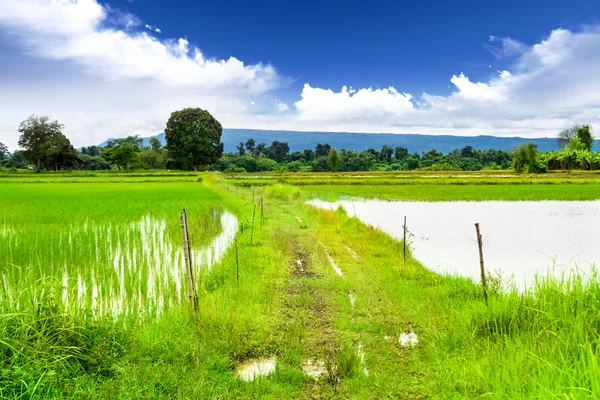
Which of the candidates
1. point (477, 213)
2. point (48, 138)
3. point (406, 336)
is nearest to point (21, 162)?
point (48, 138)

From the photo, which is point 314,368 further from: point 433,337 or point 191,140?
point 191,140

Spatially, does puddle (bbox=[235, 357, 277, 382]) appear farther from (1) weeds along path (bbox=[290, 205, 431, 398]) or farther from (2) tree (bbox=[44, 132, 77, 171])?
(2) tree (bbox=[44, 132, 77, 171])

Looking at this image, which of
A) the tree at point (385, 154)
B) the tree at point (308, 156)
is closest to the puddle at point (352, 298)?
the tree at point (385, 154)

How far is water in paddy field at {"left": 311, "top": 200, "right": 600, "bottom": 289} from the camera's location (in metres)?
7.20

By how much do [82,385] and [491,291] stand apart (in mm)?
4357

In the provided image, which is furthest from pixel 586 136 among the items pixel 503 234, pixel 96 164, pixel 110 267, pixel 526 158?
pixel 96 164

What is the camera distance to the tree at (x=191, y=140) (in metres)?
49.9

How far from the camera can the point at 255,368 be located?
3.74 m

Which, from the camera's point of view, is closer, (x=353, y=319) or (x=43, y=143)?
(x=353, y=319)

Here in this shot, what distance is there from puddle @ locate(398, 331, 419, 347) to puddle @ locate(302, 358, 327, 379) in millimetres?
948

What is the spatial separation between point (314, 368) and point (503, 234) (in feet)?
26.8

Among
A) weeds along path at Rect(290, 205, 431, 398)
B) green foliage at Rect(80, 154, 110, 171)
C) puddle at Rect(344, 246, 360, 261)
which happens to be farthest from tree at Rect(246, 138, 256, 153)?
puddle at Rect(344, 246, 360, 261)

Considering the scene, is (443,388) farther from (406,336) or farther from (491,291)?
(491,291)

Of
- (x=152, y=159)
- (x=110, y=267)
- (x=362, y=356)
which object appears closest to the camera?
(x=362, y=356)
